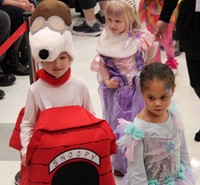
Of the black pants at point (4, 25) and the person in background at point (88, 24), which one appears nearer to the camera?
the black pants at point (4, 25)

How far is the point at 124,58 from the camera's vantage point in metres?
2.39

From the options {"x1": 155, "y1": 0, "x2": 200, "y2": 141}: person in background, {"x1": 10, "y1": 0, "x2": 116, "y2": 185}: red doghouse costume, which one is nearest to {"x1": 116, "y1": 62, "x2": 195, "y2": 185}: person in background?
{"x1": 10, "y1": 0, "x2": 116, "y2": 185}: red doghouse costume

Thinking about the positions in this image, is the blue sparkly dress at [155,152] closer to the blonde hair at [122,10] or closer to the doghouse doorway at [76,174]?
the doghouse doorway at [76,174]

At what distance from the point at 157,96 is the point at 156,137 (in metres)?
0.18

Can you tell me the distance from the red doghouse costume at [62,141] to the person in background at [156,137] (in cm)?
10

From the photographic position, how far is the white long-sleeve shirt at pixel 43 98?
6.07ft

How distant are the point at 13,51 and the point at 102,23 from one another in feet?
5.90

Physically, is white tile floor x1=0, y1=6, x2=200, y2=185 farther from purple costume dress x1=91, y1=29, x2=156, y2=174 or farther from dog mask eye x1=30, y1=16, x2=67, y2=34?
dog mask eye x1=30, y1=16, x2=67, y2=34

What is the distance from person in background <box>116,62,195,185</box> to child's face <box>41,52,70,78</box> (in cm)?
32

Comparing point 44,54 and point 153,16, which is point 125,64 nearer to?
point 44,54

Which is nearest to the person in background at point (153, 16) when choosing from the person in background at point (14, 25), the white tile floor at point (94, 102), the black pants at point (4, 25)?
the white tile floor at point (94, 102)

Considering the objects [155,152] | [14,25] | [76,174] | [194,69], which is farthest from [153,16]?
[76,174]

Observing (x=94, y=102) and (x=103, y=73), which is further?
(x=94, y=102)

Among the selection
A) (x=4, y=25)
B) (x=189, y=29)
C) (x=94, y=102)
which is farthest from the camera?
(x=4, y=25)
